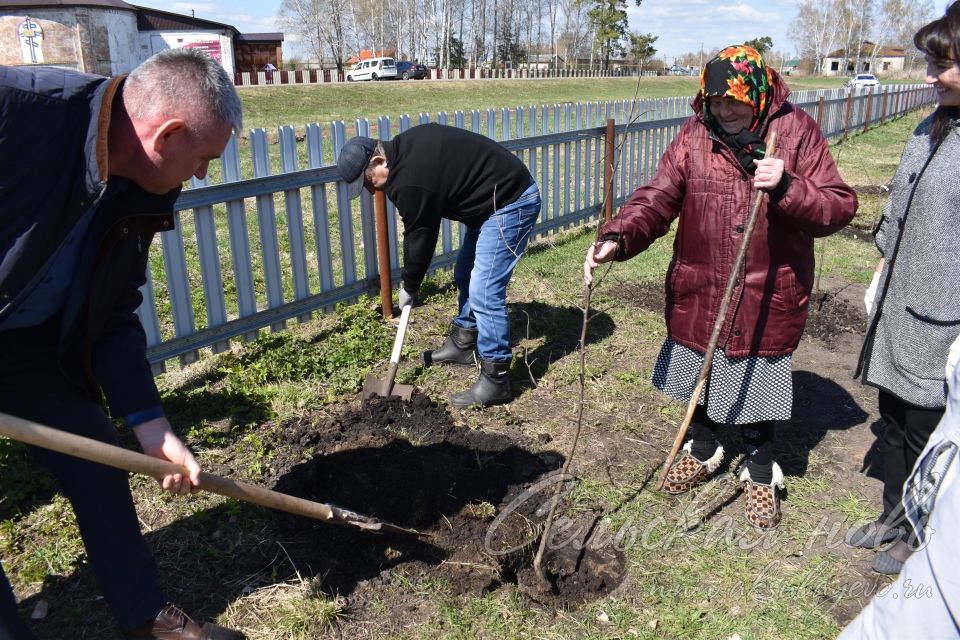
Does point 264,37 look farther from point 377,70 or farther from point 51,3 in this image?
point 51,3

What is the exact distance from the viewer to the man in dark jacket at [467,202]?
3.84 metres

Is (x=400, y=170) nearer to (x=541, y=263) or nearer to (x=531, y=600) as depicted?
(x=531, y=600)

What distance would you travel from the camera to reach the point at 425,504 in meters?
3.08

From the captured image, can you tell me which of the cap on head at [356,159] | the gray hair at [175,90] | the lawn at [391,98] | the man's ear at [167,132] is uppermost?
the lawn at [391,98]

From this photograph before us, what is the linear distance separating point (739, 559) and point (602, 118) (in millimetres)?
6405

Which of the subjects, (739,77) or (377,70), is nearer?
(739,77)

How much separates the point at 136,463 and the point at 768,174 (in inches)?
85.1

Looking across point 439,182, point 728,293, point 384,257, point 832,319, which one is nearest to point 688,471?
point 728,293

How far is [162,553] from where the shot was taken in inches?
114

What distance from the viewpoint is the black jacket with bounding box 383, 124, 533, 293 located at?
3.83 metres

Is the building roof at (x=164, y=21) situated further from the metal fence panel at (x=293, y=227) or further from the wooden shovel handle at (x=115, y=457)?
the wooden shovel handle at (x=115, y=457)

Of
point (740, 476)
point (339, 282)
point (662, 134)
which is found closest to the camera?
point (740, 476)

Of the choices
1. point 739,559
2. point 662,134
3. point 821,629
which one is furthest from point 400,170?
point 662,134

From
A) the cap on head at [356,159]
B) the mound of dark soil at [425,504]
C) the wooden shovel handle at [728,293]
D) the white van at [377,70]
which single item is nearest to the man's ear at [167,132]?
the mound of dark soil at [425,504]
